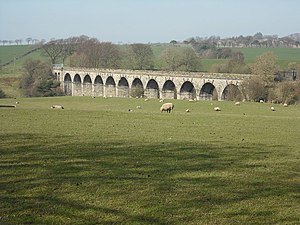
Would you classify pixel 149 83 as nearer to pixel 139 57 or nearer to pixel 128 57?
pixel 139 57

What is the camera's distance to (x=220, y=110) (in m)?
40.7

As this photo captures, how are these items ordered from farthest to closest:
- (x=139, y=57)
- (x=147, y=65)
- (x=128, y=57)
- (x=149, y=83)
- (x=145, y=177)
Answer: (x=128, y=57) → (x=147, y=65) → (x=139, y=57) → (x=149, y=83) → (x=145, y=177)

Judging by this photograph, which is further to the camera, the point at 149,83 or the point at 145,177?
the point at 149,83

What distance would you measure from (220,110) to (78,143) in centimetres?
2631

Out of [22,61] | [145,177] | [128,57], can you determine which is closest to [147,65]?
[128,57]

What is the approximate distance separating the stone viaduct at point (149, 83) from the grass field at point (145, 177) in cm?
4570

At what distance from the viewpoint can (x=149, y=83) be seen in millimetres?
82938

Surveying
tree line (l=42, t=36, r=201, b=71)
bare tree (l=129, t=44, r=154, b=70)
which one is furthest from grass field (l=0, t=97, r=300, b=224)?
bare tree (l=129, t=44, r=154, b=70)

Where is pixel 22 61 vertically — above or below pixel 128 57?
above

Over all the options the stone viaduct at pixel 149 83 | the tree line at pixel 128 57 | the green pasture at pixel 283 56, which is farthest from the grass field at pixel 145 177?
A: the green pasture at pixel 283 56

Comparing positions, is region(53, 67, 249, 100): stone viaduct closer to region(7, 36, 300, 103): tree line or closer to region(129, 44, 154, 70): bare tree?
region(7, 36, 300, 103): tree line

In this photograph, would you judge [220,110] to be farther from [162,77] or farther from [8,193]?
[162,77]

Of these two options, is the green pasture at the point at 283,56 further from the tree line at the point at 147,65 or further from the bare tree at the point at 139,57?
the bare tree at the point at 139,57

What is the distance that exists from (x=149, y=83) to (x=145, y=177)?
72.2m
